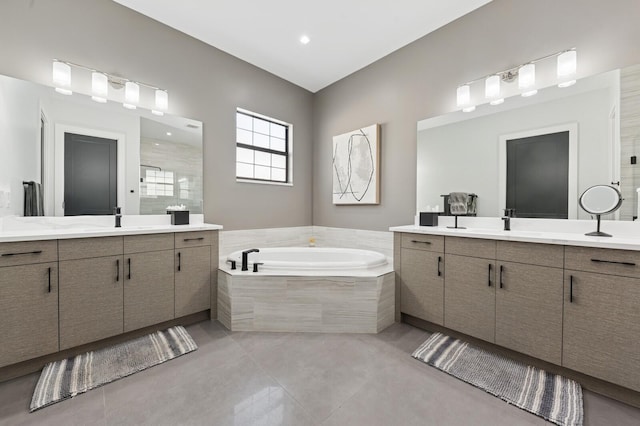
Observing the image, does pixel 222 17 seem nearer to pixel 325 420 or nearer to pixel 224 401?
pixel 224 401

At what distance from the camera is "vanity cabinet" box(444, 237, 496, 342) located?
6.16 ft

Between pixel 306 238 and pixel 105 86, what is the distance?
2.78 metres

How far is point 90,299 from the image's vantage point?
1.83m

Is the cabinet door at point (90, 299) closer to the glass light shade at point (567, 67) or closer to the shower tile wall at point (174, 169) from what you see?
the shower tile wall at point (174, 169)

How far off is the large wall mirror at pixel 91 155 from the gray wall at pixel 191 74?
185mm

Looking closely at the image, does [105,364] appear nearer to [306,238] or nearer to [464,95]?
[306,238]

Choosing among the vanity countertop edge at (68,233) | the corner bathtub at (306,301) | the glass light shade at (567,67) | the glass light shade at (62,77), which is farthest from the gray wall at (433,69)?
the glass light shade at (62,77)

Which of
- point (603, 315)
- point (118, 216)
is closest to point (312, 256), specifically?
point (118, 216)

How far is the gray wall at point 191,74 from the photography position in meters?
2.02

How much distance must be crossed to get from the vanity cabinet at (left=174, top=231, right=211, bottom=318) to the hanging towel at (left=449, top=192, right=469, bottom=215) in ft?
7.68

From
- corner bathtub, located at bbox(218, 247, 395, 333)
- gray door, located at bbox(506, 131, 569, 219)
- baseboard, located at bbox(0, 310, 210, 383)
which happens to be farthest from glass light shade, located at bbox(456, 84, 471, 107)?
baseboard, located at bbox(0, 310, 210, 383)

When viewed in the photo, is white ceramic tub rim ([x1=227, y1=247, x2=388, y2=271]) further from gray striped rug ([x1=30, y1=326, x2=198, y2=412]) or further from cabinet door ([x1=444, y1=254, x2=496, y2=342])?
gray striped rug ([x1=30, y1=326, x2=198, y2=412])

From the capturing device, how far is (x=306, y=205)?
13.1 feet

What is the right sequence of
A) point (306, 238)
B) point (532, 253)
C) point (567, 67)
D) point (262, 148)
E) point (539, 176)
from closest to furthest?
point (532, 253), point (567, 67), point (539, 176), point (262, 148), point (306, 238)
